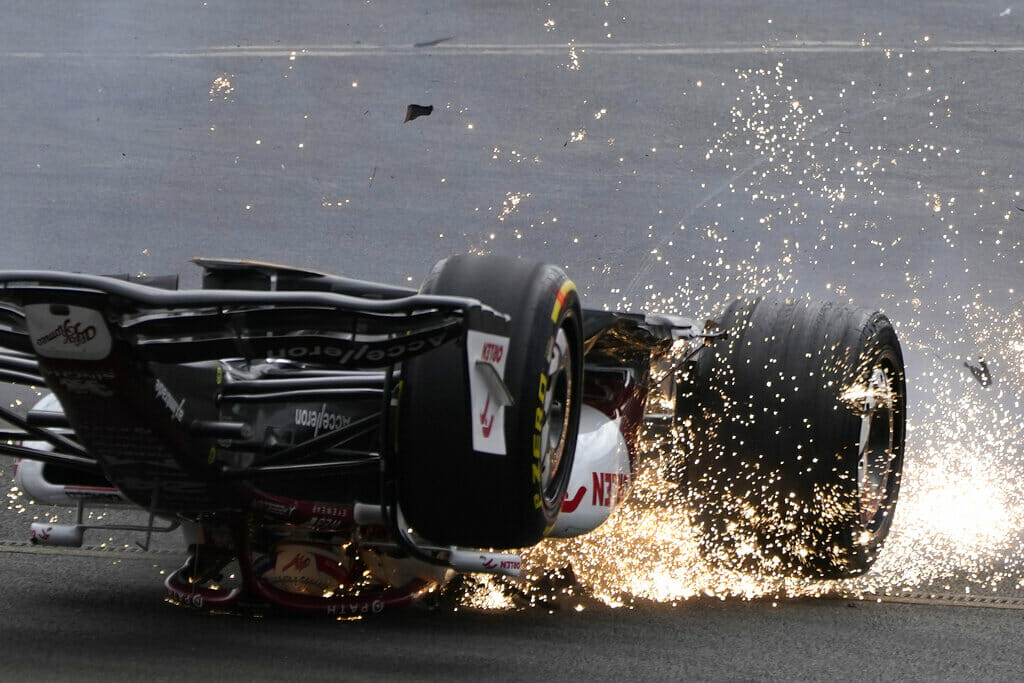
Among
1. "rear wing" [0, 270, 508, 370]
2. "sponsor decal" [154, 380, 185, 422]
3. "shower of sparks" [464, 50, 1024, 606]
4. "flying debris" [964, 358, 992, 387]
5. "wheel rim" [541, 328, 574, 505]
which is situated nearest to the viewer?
"rear wing" [0, 270, 508, 370]

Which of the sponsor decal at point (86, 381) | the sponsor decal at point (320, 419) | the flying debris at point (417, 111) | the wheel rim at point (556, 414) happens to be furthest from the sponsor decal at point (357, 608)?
the flying debris at point (417, 111)

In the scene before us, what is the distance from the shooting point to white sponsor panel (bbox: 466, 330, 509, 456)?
328 centimetres

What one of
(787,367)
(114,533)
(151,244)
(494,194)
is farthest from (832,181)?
(114,533)

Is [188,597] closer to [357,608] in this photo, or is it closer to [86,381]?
[357,608]

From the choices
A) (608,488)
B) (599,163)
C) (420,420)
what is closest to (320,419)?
(420,420)

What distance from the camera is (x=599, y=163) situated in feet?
31.3

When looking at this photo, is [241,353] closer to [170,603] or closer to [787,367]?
[170,603]

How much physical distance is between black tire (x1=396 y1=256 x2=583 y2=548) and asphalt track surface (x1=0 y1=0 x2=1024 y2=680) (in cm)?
170

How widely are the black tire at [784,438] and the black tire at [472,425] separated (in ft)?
4.44

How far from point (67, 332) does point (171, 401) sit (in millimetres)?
366

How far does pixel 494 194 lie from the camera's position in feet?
30.1

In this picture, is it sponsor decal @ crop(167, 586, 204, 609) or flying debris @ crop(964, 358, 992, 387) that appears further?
flying debris @ crop(964, 358, 992, 387)

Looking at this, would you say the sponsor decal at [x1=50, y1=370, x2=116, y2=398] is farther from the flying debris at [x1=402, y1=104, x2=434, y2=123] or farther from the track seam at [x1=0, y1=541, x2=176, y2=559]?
the flying debris at [x1=402, y1=104, x2=434, y2=123]

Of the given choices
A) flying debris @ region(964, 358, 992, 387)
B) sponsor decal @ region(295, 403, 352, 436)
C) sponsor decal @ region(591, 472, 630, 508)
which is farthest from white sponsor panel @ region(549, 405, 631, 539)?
flying debris @ region(964, 358, 992, 387)
